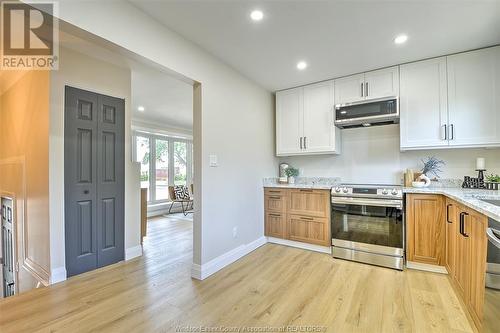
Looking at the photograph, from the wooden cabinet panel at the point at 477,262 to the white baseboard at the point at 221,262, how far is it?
2.22m

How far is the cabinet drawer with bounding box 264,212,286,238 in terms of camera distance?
142 inches

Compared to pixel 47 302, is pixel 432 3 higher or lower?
higher

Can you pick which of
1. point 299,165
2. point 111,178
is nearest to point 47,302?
point 111,178

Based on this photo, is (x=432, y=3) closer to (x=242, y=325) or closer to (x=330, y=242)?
(x=330, y=242)

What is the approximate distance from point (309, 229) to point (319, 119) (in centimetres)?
164

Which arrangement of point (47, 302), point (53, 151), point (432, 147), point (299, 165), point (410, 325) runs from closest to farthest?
point (410, 325) < point (47, 302) < point (53, 151) < point (432, 147) < point (299, 165)

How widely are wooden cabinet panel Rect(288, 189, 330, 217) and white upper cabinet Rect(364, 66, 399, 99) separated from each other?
4.81 feet

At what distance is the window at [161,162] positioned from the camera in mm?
6207

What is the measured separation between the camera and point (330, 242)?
126 inches

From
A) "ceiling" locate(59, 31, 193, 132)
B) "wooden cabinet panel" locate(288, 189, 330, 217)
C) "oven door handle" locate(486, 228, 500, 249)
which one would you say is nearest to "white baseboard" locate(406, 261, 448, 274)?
"wooden cabinet panel" locate(288, 189, 330, 217)

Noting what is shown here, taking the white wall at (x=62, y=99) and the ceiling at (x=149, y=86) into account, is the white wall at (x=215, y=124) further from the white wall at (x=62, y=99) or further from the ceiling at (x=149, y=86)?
the white wall at (x=62, y=99)

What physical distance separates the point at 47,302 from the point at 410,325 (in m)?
2.98

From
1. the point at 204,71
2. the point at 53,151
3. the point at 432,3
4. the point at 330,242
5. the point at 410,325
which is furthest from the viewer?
the point at 330,242

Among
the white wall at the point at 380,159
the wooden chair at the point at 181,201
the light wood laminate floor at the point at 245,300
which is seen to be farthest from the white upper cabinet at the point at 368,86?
the wooden chair at the point at 181,201
